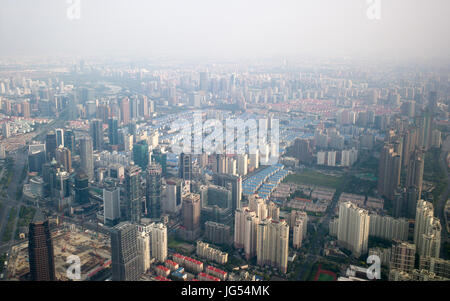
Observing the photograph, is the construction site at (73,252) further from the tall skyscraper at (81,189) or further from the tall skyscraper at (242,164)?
the tall skyscraper at (242,164)

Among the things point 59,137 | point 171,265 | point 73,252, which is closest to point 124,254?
point 171,265

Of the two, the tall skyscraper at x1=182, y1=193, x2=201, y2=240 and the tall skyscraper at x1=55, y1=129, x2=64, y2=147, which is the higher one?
the tall skyscraper at x1=55, y1=129, x2=64, y2=147

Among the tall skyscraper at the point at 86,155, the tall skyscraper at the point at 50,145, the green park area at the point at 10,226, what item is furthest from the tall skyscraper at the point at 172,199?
the tall skyscraper at the point at 50,145

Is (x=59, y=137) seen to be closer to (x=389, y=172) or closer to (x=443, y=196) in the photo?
(x=389, y=172)

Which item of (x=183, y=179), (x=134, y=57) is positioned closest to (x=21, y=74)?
(x=134, y=57)

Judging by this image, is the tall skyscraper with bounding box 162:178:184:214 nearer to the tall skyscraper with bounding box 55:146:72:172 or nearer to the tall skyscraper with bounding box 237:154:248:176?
the tall skyscraper with bounding box 237:154:248:176

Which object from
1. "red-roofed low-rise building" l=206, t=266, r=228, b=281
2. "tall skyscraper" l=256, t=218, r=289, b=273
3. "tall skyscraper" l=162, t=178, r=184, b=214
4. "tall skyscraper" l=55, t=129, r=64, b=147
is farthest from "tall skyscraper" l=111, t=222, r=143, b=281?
"tall skyscraper" l=55, t=129, r=64, b=147
